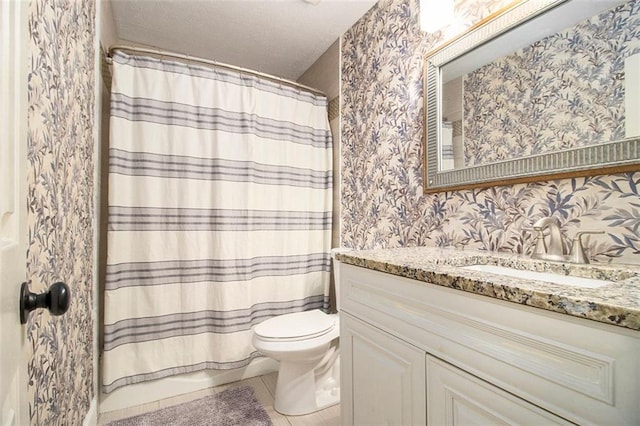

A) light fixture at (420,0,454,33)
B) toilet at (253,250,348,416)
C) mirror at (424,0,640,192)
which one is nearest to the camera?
mirror at (424,0,640,192)

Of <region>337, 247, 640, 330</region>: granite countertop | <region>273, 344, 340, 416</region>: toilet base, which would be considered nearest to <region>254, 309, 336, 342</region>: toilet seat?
<region>273, 344, 340, 416</region>: toilet base

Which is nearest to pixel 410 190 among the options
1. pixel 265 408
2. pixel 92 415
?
pixel 265 408

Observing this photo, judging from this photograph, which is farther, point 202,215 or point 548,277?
point 202,215

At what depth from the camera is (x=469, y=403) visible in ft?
2.23

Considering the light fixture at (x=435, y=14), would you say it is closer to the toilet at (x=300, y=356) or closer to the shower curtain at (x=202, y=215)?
the shower curtain at (x=202, y=215)

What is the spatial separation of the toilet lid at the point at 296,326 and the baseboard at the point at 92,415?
0.81m

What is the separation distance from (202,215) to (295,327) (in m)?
0.86

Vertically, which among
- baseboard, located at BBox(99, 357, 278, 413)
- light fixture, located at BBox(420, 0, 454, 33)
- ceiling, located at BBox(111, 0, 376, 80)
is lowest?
baseboard, located at BBox(99, 357, 278, 413)

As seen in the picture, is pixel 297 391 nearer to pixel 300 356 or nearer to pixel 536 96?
pixel 300 356

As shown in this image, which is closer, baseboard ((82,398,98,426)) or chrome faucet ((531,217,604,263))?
chrome faucet ((531,217,604,263))

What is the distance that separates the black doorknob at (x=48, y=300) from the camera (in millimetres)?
443

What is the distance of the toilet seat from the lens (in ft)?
4.88

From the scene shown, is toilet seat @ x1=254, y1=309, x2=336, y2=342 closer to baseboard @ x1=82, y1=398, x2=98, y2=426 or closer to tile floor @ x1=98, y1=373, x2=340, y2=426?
tile floor @ x1=98, y1=373, x2=340, y2=426

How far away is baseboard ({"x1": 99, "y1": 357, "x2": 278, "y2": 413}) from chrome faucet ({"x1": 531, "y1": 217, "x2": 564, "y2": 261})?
5.69 feet
